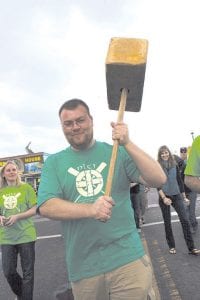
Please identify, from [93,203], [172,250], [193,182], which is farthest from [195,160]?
[172,250]

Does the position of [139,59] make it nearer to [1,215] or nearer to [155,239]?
[1,215]

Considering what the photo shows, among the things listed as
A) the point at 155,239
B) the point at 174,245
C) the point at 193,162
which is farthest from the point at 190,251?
the point at 193,162

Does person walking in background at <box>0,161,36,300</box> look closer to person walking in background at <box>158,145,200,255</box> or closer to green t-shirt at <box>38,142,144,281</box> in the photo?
green t-shirt at <box>38,142,144,281</box>

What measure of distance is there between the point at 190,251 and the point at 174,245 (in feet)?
1.18

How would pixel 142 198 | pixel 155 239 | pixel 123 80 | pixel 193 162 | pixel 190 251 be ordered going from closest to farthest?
pixel 123 80, pixel 193 162, pixel 190 251, pixel 155 239, pixel 142 198

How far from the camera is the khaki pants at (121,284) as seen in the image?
2.71 metres

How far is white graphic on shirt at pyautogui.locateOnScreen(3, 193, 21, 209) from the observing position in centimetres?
498

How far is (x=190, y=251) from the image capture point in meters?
6.63

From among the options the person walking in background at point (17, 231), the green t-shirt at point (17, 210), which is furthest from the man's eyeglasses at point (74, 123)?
the green t-shirt at point (17, 210)

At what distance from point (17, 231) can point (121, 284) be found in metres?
2.37

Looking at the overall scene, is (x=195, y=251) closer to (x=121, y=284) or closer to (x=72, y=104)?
(x=121, y=284)

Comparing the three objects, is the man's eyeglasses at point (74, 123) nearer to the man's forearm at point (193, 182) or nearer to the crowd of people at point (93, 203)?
the crowd of people at point (93, 203)

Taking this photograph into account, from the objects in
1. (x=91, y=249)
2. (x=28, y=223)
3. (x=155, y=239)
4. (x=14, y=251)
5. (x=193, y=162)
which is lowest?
(x=155, y=239)

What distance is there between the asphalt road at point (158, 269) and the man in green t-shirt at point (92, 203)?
7.58 ft
